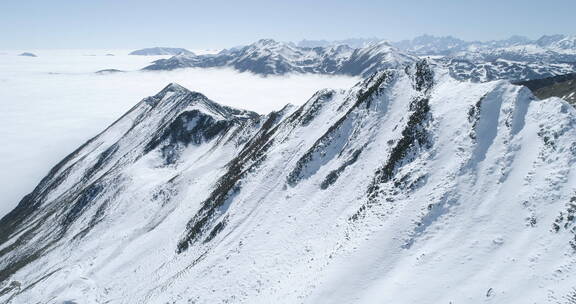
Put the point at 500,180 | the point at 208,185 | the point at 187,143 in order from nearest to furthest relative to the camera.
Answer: the point at 500,180 < the point at 208,185 < the point at 187,143

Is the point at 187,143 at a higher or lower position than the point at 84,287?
higher

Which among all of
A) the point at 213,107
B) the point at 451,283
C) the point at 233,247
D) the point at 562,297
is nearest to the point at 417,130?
the point at 451,283

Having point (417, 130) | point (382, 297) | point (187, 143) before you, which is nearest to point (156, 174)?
point (187, 143)

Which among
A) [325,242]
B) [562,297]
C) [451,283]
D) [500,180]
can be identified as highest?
[500,180]

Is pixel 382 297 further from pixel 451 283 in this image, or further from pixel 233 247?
pixel 233 247

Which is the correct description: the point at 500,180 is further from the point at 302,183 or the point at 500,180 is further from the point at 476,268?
the point at 302,183

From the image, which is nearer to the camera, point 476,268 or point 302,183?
point 476,268

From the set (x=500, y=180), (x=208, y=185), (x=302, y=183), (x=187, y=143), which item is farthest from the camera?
(x=187, y=143)
